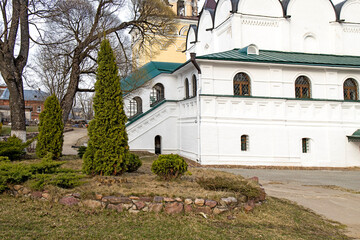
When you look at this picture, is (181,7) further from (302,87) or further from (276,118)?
(276,118)

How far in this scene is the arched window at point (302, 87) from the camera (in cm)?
1609

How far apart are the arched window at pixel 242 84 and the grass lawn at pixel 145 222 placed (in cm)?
917

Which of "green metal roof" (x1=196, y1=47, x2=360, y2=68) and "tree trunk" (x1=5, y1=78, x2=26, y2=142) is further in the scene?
"green metal roof" (x1=196, y1=47, x2=360, y2=68)

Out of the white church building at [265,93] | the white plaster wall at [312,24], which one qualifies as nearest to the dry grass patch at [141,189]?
the white church building at [265,93]

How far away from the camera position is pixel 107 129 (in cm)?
754

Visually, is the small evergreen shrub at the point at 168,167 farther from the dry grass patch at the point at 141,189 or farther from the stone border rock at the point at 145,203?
the stone border rock at the point at 145,203

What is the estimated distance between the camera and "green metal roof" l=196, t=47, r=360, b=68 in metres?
14.9

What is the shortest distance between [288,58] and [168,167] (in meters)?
11.5

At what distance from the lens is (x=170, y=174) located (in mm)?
7477

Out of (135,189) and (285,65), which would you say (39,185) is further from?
(285,65)

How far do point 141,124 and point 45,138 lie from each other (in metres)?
6.99

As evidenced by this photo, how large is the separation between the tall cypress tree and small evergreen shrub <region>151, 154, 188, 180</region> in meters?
0.87

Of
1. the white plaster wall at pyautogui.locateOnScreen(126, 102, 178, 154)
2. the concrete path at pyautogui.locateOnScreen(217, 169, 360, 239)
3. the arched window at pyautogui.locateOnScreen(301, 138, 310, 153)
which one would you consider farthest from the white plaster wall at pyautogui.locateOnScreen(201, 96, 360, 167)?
the white plaster wall at pyautogui.locateOnScreen(126, 102, 178, 154)

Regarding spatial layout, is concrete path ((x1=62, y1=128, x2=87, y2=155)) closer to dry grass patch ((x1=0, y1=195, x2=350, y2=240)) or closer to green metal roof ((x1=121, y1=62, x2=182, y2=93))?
green metal roof ((x1=121, y1=62, x2=182, y2=93))
